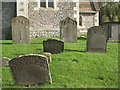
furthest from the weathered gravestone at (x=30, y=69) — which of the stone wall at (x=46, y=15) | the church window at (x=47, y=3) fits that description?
the church window at (x=47, y=3)

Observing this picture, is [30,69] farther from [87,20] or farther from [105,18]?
[105,18]

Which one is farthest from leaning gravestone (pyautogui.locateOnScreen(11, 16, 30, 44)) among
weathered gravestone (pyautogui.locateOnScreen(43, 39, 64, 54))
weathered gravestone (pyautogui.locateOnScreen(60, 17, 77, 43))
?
weathered gravestone (pyautogui.locateOnScreen(43, 39, 64, 54))

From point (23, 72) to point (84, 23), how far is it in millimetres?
17767

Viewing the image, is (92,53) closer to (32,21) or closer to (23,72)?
(23,72)

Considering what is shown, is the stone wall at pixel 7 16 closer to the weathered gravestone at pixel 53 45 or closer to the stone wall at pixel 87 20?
the weathered gravestone at pixel 53 45

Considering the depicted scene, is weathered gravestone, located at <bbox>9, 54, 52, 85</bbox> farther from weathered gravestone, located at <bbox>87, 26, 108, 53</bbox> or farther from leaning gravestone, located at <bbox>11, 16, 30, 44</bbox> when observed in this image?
leaning gravestone, located at <bbox>11, 16, 30, 44</bbox>

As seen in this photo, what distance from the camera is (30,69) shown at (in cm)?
459

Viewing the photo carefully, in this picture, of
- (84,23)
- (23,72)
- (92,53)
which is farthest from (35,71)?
(84,23)

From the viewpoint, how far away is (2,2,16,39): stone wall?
49.0 feet

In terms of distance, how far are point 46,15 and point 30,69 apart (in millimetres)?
11246

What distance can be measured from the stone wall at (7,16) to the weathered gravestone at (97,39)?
8.28m

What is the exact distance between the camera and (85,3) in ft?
75.7

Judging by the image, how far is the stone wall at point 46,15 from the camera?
49.2 ft

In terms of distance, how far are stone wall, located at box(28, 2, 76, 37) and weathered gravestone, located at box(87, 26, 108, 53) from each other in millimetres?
7268
